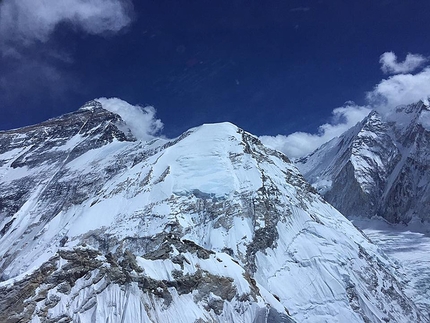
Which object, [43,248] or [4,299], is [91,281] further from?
[43,248]

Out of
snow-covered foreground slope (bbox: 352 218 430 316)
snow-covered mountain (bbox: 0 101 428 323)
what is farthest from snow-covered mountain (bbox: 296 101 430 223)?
snow-covered mountain (bbox: 0 101 428 323)

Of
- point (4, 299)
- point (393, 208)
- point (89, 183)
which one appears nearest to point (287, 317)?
point (4, 299)

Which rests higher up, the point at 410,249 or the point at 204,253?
the point at 204,253

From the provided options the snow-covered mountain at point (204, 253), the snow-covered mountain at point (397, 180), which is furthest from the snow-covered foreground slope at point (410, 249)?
the snow-covered mountain at point (204, 253)

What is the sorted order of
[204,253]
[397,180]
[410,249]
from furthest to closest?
[397,180] < [410,249] < [204,253]

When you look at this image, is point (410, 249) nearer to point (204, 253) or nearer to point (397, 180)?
point (397, 180)

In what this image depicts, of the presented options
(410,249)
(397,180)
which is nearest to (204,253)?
(410,249)

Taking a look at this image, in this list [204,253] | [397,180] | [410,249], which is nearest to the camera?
[204,253]

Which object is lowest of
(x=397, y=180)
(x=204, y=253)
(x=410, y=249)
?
(x=410, y=249)
